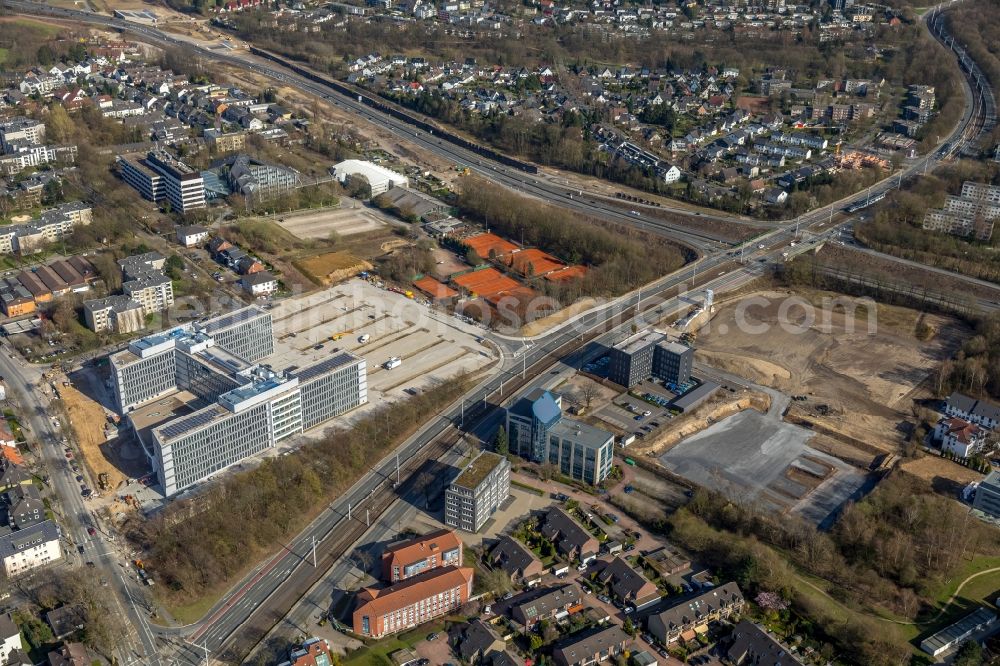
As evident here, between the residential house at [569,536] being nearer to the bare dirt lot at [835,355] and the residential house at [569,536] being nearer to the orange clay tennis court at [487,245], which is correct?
the bare dirt lot at [835,355]

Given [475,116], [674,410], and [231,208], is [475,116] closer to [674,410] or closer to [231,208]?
[231,208]

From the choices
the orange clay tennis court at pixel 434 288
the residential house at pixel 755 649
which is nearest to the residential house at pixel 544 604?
the residential house at pixel 755 649

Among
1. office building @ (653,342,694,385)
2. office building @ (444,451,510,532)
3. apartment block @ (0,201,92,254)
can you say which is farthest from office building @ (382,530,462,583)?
apartment block @ (0,201,92,254)

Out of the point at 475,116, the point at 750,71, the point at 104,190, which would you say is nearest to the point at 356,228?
the point at 104,190

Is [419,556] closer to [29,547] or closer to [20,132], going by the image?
[29,547]

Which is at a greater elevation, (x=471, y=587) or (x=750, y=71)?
(x=750, y=71)

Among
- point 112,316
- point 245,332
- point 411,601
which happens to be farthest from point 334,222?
point 411,601
